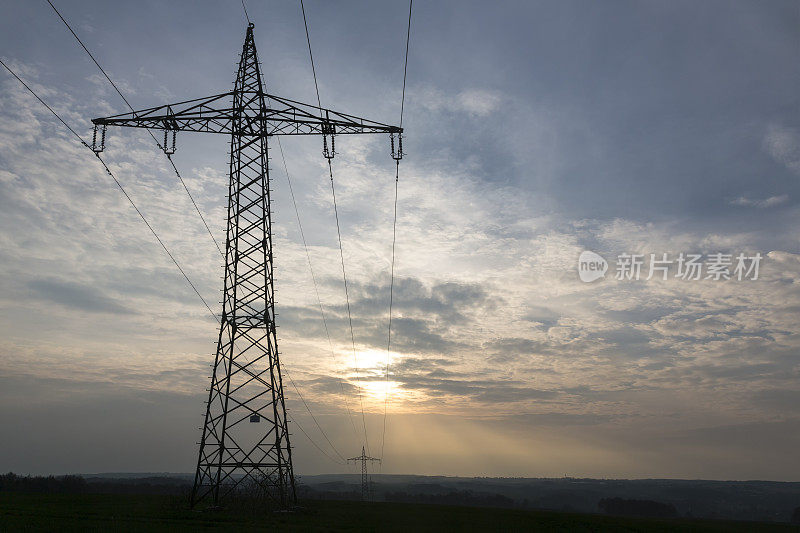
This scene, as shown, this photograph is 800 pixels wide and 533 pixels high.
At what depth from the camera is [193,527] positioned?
104 ft

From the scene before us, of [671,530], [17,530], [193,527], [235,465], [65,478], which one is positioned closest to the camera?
[17,530]

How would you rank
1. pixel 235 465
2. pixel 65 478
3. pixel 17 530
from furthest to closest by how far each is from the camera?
→ 1. pixel 65 478
2. pixel 235 465
3. pixel 17 530

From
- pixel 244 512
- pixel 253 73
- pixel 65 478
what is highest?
pixel 253 73

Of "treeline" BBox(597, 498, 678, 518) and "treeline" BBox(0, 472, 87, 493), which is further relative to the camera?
"treeline" BBox(597, 498, 678, 518)

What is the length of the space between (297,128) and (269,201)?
5.43 m

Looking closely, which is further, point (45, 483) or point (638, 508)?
point (638, 508)

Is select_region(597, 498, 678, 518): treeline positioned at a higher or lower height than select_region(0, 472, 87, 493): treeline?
lower

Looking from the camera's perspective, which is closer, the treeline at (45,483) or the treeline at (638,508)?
the treeline at (45,483)

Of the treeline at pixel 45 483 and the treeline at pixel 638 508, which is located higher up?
the treeline at pixel 45 483

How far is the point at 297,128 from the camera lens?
38375 millimetres

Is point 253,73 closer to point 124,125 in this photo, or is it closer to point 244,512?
point 124,125

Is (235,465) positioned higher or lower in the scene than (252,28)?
lower

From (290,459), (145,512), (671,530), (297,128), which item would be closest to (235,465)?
(290,459)

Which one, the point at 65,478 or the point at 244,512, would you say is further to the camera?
the point at 65,478
